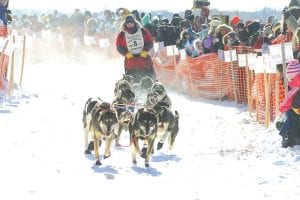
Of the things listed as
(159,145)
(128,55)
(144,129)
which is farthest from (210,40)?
(144,129)

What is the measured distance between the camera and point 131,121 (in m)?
7.98

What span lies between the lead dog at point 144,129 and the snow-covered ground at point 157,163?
0.19 metres

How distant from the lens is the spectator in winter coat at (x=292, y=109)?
26.0 feet

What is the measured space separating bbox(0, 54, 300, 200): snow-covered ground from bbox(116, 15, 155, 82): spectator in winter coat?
1205mm

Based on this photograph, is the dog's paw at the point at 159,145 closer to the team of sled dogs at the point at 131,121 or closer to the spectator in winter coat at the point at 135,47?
the team of sled dogs at the point at 131,121

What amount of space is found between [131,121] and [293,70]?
2162 millimetres

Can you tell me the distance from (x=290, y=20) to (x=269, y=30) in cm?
364

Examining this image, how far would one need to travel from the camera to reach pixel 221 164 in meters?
7.63

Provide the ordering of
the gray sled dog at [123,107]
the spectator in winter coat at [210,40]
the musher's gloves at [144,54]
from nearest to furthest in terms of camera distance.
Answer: the gray sled dog at [123,107], the musher's gloves at [144,54], the spectator in winter coat at [210,40]

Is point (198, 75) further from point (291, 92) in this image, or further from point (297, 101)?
point (297, 101)

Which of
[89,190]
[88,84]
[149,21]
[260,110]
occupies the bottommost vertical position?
[89,190]

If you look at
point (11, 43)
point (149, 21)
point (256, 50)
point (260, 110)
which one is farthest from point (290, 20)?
point (149, 21)

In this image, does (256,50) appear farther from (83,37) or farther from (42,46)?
(42,46)

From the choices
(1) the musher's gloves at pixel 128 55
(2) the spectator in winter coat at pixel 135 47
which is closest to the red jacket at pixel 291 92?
(2) the spectator in winter coat at pixel 135 47
